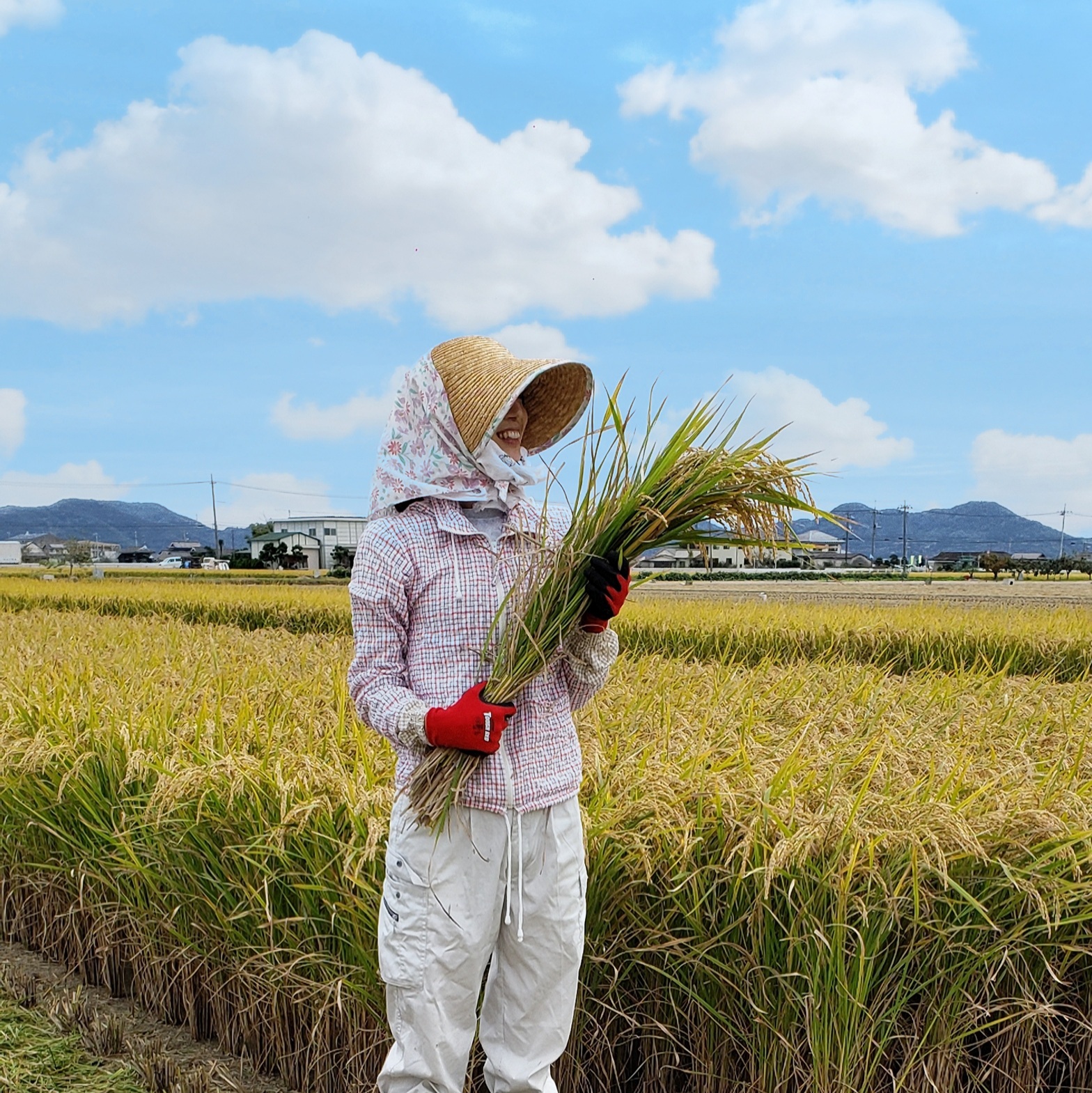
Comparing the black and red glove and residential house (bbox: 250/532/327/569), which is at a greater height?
residential house (bbox: 250/532/327/569)

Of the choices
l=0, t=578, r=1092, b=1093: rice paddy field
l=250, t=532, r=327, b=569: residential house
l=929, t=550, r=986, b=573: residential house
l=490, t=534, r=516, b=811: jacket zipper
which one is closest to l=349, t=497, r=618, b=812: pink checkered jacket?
l=490, t=534, r=516, b=811: jacket zipper

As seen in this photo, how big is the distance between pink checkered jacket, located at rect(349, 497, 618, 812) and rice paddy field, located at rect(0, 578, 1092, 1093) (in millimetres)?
472

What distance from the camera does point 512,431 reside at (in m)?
1.95

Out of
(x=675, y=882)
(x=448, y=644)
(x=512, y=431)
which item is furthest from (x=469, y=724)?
(x=675, y=882)

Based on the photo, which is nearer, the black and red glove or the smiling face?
the black and red glove

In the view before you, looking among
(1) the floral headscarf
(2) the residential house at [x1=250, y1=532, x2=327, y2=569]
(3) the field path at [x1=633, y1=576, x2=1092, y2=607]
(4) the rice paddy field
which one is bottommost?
(3) the field path at [x1=633, y1=576, x2=1092, y2=607]

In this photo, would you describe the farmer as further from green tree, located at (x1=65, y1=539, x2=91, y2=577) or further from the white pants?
green tree, located at (x1=65, y1=539, x2=91, y2=577)

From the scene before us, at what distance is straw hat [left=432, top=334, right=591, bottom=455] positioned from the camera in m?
1.84

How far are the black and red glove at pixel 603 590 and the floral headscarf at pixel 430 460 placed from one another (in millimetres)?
263

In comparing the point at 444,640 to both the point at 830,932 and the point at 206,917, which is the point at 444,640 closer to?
the point at 830,932

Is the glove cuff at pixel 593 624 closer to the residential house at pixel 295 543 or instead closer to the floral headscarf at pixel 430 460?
the floral headscarf at pixel 430 460

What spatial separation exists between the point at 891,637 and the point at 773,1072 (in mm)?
6186

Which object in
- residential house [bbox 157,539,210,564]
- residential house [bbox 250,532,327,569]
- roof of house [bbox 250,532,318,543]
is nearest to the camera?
residential house [bbox 250,532,327,569]

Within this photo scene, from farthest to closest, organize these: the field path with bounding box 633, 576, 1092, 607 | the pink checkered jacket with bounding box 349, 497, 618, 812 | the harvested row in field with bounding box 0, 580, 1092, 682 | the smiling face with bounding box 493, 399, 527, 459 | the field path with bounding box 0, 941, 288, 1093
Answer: the field path with bounding box 633, 576, 1092, 607 → the harvested row in field with bounding box 0, 580, 1092, 682 → the field path with bounding box 0, 941, 288, 1093 → the smiling face with bounding box 493, 399, 527, 459 → the pink checkered jacket with bounding box 349, 497, 618, 812
